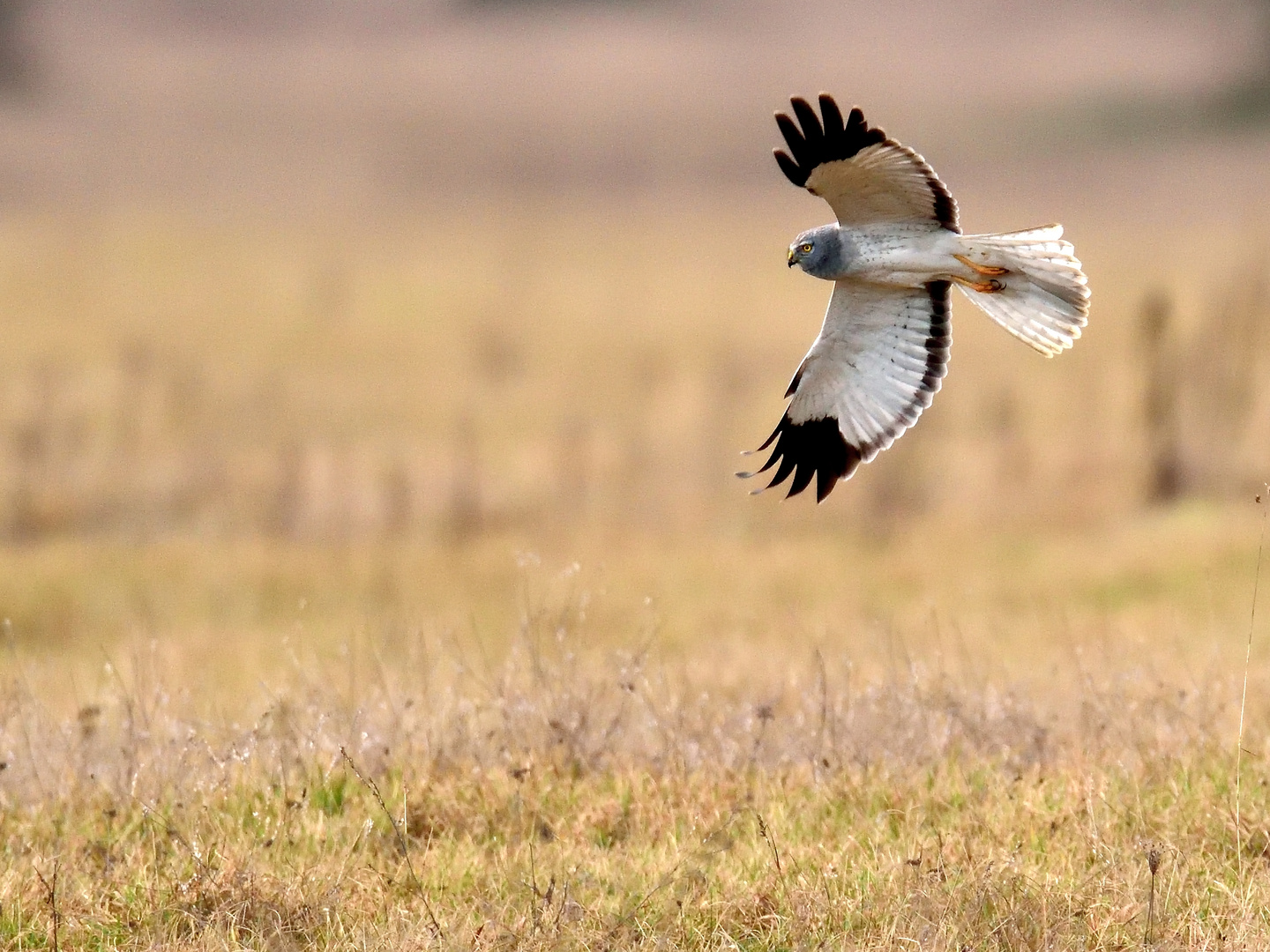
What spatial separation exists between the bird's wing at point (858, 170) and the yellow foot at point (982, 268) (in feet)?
0.39

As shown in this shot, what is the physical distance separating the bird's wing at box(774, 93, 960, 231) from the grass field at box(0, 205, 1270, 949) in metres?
1.88

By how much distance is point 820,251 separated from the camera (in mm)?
5492

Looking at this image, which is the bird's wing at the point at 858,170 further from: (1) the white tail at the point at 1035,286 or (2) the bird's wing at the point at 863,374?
(2) the bird's wing at the point at 863,374

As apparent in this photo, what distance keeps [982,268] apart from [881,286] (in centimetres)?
45

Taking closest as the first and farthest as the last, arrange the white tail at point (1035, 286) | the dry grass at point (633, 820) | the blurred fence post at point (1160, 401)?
1. the dry grass at point (633, 820)
2. the white tail at point (1035, 286)
3. the blurred fence post at point (1160, 401)

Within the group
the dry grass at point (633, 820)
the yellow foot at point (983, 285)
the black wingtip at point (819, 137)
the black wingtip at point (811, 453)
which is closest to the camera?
the dry grass at point (633, 820)

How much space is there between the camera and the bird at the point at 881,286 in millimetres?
5227

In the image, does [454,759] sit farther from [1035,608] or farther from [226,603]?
[226,603]

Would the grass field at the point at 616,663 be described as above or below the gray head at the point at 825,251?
below

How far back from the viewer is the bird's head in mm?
5480

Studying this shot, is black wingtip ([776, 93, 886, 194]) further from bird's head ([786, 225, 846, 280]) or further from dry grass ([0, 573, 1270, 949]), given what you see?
dry grass ([0, 573, 1270, 949])

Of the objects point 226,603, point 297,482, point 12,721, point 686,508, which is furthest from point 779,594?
point 12,721

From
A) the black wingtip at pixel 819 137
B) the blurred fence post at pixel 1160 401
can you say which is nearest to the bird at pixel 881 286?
the black wingtip at pixel 819 137

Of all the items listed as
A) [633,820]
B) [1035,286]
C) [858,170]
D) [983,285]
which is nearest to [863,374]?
[983,285]
